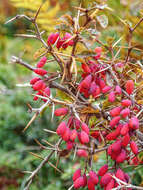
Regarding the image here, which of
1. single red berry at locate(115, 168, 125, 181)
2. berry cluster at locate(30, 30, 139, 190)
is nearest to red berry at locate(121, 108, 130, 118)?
berry cluster at locate(30, 30, 139, 190)

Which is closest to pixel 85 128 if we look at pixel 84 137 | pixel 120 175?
pixel 84 137

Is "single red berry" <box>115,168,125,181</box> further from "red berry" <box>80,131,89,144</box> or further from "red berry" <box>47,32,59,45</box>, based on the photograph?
"red berry" <box>47,32,59,45</box>

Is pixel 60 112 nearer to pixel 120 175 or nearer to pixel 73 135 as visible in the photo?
pixel 73 135

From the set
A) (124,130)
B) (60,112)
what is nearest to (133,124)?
(124,130)

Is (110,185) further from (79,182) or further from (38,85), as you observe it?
(38,85)

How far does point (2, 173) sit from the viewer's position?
4.51ft

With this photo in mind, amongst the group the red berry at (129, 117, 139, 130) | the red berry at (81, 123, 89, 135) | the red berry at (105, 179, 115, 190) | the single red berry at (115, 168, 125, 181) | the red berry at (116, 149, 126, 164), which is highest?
the red berry at (129, 117, 139, 130)

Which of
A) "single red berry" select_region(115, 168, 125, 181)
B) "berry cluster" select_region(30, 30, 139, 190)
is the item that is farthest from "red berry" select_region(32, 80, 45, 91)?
"single red berry" select_region(115, 168, 125, 181)

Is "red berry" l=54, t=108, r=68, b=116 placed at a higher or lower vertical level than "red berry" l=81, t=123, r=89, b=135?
higher

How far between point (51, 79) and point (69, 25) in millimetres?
103

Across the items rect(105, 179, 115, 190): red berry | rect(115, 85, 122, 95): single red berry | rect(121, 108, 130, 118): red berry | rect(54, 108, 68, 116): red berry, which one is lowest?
rect(105, 179, 115, 190): red berry

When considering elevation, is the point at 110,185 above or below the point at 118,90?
below

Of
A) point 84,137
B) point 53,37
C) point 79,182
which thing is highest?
point 53,37

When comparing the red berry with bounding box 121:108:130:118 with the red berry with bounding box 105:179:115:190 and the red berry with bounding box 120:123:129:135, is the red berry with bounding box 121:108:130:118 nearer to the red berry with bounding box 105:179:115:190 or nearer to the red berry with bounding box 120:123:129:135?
the red berry with bounding box 120:123:129:135
